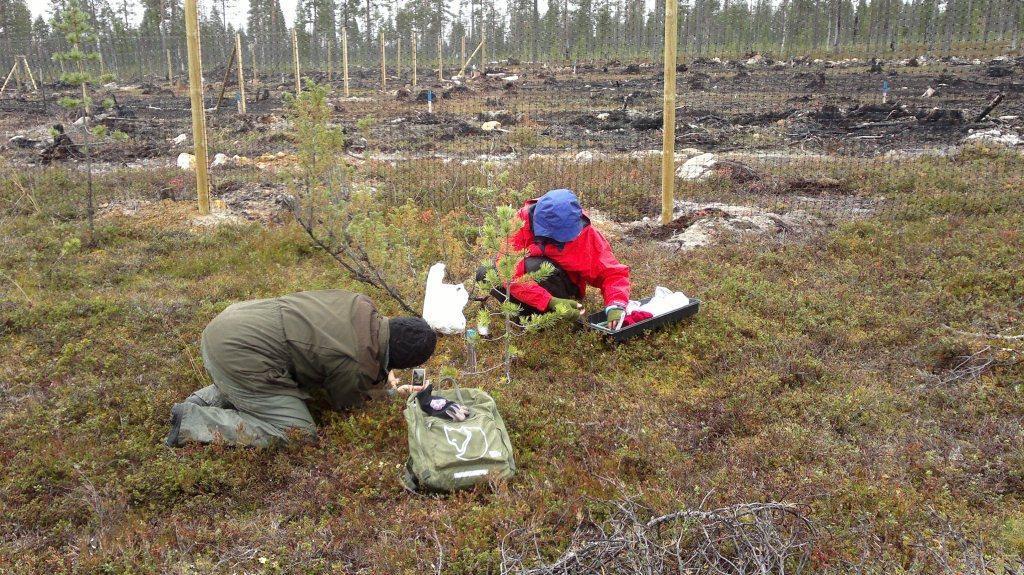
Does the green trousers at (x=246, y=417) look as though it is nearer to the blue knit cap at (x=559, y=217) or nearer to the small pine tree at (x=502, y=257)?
the small pine tree at (x=502, y=257)

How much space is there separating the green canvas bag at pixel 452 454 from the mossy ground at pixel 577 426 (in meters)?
0.11

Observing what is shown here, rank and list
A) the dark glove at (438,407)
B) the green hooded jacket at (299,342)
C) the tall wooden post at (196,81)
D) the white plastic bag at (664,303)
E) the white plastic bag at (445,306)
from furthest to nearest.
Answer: the tall wooden post at (196,81) → the white plastic bag at (664,303) → the white plastic bag at (445,306) → the green hooded jacket at (299,342) → the dark glove at (438,407)

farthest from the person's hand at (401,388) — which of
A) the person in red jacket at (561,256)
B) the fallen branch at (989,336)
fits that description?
the fallen branch at (989,336)

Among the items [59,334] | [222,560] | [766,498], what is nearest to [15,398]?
[59,334]

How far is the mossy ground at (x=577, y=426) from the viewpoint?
10.7 ft

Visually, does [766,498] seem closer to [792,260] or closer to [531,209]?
[531,209]

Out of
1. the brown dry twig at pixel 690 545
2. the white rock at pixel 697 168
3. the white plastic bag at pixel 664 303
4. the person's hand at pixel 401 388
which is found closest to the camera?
the brown dry twig at pixel 690 545

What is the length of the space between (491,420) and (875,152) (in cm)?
1293

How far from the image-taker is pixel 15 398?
15.5 ft

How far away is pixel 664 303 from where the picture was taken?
599 cm

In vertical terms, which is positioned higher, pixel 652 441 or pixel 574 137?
pixel 574 137

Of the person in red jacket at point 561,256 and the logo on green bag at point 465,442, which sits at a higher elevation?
the person in red jacket at point 561,256

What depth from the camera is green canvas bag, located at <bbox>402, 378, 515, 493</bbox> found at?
12.0 ft

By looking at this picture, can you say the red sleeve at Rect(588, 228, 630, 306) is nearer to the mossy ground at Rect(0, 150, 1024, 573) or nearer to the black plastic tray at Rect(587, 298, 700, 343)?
the black plastic tray at Rect(587, 298, 700, 343)
